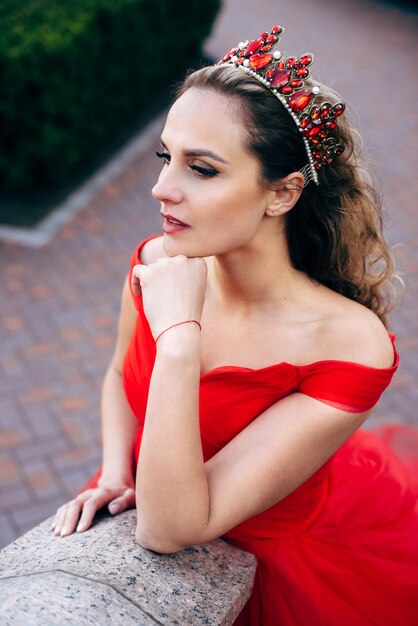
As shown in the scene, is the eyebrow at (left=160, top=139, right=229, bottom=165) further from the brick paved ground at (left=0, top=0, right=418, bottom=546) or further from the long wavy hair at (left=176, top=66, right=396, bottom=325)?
the brick paved ground at (left=0, top=0, right=418, bottom=546)

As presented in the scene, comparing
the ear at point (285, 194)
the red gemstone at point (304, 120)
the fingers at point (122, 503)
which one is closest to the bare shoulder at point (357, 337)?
the ear at point (285, 194)

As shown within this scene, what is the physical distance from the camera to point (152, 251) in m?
2.58

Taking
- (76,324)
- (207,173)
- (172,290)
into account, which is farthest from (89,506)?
(76,324)

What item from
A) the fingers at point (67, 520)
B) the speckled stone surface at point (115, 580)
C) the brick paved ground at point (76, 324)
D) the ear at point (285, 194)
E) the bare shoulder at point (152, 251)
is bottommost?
the brick paved ground at point (76, 324)

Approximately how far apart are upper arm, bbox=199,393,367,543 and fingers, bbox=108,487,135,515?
400 mm

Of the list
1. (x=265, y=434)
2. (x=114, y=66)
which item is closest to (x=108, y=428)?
(x=265, y=434)

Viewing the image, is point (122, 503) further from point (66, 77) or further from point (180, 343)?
point (66, 77)

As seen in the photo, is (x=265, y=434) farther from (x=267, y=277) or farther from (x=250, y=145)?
(x=250, y=145)

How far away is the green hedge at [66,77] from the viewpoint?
647 centimetres

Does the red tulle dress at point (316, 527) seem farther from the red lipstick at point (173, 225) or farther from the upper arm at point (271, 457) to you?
the red lipstick at point (173, 225)

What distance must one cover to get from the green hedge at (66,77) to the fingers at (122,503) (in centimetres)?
502

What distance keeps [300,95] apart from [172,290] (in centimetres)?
67

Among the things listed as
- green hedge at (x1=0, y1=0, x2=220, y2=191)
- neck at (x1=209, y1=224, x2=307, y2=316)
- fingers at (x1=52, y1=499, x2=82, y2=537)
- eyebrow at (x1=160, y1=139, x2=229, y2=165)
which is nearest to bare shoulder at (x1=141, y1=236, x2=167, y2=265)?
neck at (x1=209, y1=224, x2=307, y2=316)

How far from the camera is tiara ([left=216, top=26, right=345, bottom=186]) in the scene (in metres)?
2.04
